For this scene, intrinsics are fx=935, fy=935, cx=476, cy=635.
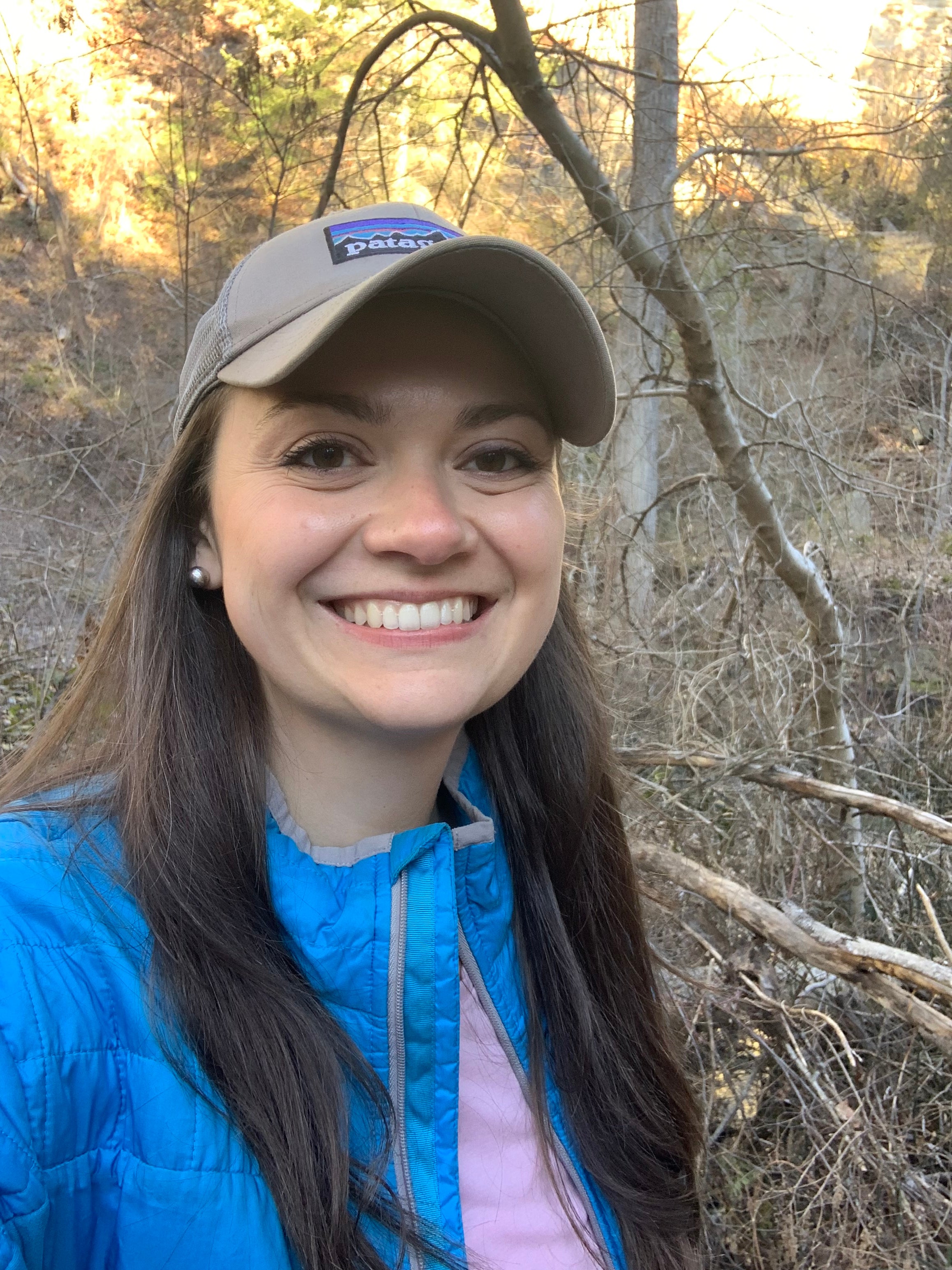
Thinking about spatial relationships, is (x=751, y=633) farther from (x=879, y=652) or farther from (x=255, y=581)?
(x=255, y=581)

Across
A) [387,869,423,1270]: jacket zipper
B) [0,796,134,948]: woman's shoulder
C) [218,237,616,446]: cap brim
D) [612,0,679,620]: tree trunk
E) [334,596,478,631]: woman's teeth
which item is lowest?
[387,869,423,1270]: jacket zipper

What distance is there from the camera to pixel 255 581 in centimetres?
108

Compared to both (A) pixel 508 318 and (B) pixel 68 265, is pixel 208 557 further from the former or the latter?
(B) pixel 68 265

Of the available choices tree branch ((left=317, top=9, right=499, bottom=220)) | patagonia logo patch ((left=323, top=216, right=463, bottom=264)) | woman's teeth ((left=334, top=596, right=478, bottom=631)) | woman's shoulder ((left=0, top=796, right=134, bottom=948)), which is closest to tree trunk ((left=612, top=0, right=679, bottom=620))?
tree branch ((left=317, top=9, right=499, bottom=220))

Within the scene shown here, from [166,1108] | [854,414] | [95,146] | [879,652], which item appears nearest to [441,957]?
[166,1108]

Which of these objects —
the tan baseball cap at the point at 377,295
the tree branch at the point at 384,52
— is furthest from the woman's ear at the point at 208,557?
the tree branch at the point at 384,52

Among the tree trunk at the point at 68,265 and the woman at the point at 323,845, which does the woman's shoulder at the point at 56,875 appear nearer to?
the woman at the point at 323,845

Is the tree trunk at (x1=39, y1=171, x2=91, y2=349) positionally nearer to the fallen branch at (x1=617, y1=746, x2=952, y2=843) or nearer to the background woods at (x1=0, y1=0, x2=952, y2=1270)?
the background woods at (x1=0, y1=0, x2=952, y2=1270)

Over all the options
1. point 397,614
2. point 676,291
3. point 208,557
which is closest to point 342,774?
point 397,614

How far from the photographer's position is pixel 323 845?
1.22 metres

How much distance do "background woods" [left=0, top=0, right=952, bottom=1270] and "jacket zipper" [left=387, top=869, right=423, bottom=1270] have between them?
979 millimetres

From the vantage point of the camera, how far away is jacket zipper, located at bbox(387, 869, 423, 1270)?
105 centimetres

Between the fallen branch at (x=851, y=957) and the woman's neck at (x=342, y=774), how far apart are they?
1.19m

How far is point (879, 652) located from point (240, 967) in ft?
19.0
